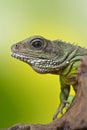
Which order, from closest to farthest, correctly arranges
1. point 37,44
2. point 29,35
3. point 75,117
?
point 75,117 < point 37,44 < point 29,35

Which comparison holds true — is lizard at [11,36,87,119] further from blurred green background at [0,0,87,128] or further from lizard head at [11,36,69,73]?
blurred green background at [0,0,87,128]

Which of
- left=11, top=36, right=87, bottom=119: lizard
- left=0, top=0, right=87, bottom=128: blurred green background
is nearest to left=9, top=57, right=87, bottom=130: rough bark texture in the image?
left=11, top=36, right=87, bottom=119: lizard

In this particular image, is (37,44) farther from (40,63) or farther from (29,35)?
(29,35)

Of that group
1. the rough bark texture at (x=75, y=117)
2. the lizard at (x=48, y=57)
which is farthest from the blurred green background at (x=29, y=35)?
the rough bark texture at (x=75, y=117)

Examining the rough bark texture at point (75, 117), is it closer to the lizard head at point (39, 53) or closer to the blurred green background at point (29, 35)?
the lizard head at point (39, 53)

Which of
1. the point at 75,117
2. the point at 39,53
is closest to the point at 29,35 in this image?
the point at 39,53

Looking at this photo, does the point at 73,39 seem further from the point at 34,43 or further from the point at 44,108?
the point at 34,43

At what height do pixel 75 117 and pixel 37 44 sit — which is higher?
pixel 37 44

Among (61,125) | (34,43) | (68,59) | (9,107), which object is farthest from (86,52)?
(9,107)
